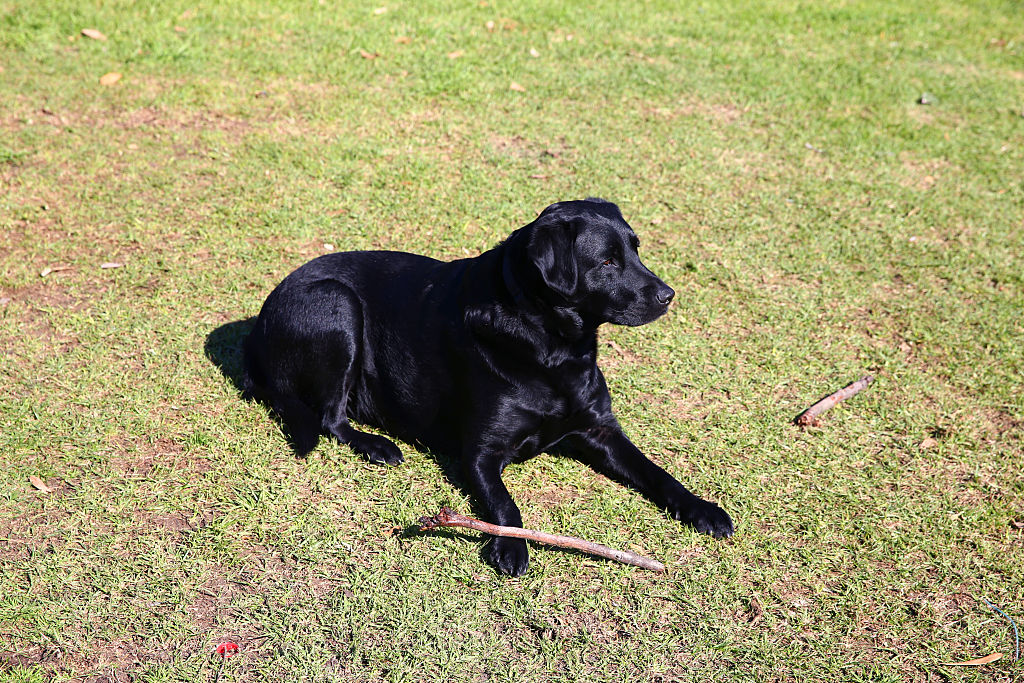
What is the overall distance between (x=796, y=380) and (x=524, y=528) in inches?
75.4

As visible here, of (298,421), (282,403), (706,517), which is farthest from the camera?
(282,403)

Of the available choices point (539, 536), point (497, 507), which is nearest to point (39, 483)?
point (497, 507)

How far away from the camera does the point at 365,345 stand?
4.04 m

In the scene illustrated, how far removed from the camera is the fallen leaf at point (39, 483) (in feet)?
12.0

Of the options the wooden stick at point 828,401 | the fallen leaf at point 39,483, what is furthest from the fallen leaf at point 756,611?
the fallen leaf at point 39,483

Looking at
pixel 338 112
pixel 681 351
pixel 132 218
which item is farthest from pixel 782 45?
pixel 132 218

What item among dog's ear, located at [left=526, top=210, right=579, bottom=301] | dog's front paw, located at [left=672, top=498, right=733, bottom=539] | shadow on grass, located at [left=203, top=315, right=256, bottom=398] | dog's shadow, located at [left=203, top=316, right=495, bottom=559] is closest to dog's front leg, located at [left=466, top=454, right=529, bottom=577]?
dog's shadow, located at [left=203, top=316, right=495, bottom=559]

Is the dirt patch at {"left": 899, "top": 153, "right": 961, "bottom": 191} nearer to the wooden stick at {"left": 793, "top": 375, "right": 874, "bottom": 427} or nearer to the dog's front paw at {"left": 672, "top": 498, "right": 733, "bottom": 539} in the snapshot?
the wooden stick at {"left": 793, "top": 375, "right": 874, "bottom": 427}

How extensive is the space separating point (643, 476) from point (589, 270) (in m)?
0.95

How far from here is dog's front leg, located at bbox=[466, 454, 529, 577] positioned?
132 inches

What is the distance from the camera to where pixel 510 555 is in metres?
3.37

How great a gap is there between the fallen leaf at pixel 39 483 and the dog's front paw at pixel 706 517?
258 cm

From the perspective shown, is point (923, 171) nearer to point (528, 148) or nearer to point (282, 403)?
point (528, 148)

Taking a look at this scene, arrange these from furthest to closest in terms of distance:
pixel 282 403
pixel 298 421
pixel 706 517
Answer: pixel 282 403 → pixel 298 421 → pixel 706 517
